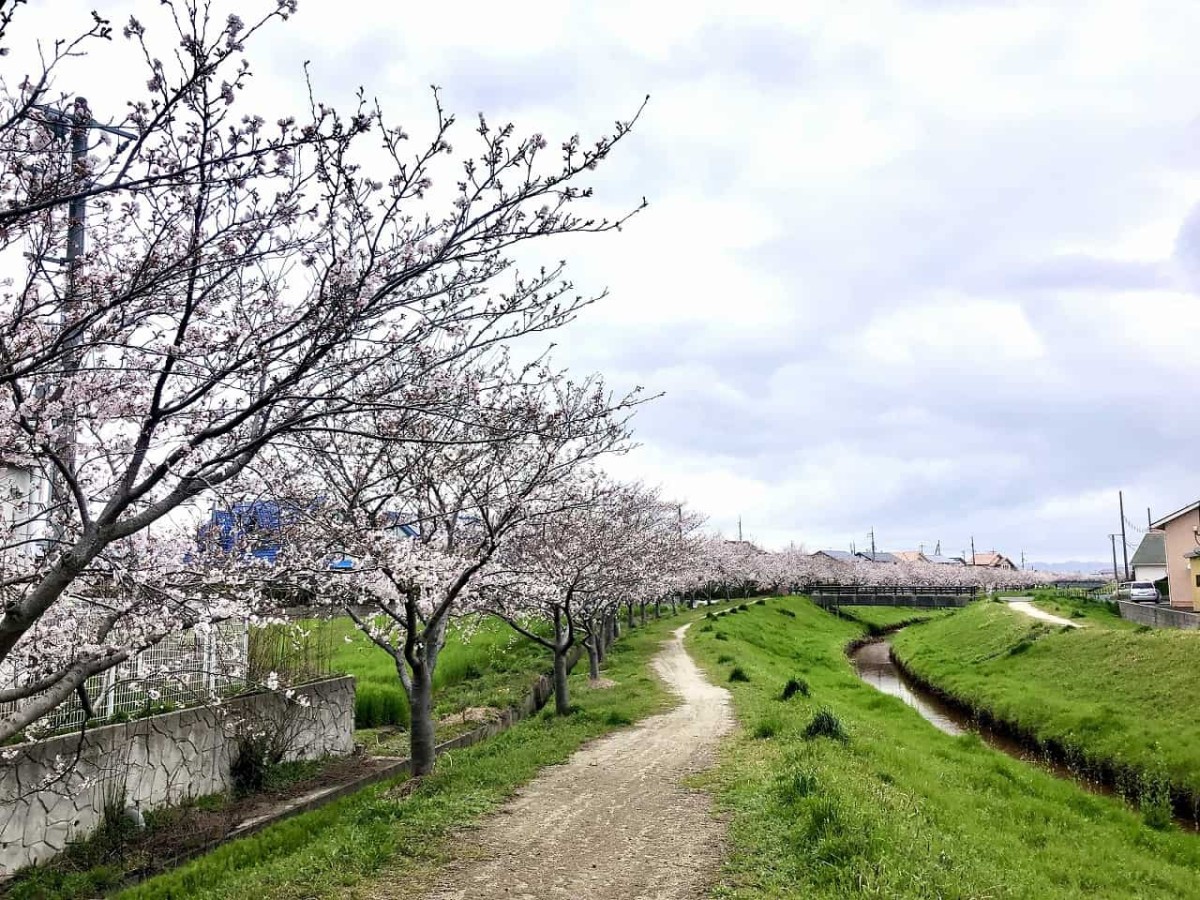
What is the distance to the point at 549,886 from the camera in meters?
7.98

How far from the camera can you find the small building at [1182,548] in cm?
4297

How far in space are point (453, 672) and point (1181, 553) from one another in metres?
41.0

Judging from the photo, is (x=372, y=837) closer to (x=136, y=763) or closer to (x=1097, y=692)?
(x=136, y=763)

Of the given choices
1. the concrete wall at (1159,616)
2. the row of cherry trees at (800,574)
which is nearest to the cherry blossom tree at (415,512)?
the concrete wall at (1159,616)

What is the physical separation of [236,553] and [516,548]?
8843mm

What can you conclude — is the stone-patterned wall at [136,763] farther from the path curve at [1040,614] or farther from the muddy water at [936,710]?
the path curve at [1040,614]

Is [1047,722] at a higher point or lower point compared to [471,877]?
lower

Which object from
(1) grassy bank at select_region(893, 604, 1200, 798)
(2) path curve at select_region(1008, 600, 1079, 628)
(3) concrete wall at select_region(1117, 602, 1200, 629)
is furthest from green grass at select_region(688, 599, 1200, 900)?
(2) path curve at select_region(1008, 600, 1079, 628)

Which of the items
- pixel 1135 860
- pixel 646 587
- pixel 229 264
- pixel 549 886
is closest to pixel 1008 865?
pixel 1135 860

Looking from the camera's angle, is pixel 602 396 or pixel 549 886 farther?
Answer: pixel 602 396

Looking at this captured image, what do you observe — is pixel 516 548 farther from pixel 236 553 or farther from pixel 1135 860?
pixel 1135 860

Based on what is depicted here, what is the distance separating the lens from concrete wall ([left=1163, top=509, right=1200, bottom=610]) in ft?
143

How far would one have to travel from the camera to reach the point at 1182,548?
4447cm

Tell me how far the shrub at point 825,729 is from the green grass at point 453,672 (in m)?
8.52
